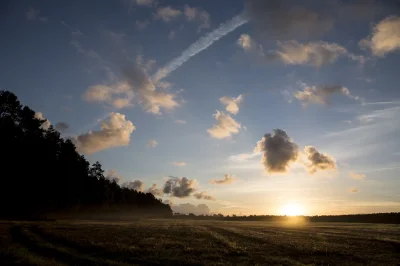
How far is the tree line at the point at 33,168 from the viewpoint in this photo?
276ft

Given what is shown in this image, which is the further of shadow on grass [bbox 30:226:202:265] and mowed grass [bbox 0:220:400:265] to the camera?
mowed grass [bbox 0:220:400:265]

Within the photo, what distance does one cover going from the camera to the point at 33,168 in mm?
88312

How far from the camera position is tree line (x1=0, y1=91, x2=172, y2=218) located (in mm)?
84188

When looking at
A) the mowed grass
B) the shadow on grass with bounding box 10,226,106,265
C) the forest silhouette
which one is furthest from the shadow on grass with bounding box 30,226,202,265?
the forest silhouette

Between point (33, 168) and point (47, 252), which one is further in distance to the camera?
point (33, 168)

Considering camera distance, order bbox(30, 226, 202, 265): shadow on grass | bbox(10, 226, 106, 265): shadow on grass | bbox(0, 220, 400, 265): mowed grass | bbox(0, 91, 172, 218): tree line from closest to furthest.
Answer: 1. bbox(10, 226, 106, 265): shadow on grass
2. bbox(30, 226, 202, 265): shadow on grass
3. bbox(0, 220, 400, 265): mowed grass
4. bbox(0, 91, 172, 218): tree line

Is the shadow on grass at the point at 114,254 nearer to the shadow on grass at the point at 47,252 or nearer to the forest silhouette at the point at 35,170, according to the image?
Answer: the shadow on grass at the point at 47,252

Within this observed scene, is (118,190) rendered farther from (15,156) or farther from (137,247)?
(137,247)

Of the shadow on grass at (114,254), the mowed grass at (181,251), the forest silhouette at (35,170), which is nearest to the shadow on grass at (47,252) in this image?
the mowed grass at (181,251)

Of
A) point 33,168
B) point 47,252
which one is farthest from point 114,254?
point 33,168

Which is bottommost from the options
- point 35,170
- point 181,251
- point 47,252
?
point 47,252

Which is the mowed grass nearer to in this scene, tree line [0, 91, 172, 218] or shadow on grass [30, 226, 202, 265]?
shadow on grass [30, 226, 202, 265]

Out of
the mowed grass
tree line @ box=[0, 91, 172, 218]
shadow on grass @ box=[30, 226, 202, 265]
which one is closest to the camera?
shadow on grass @ box=[30, 226, 202, 265]

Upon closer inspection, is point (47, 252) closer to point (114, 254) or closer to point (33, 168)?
point (114, 254)
